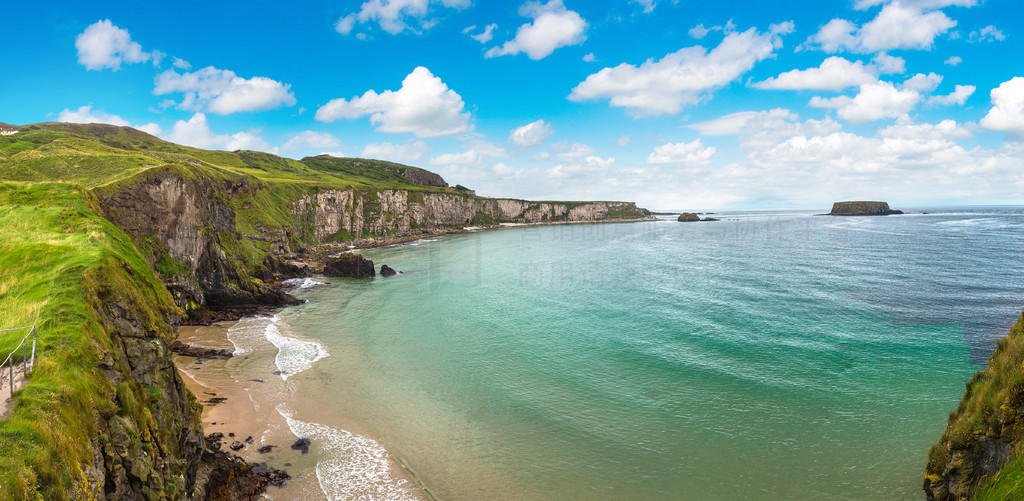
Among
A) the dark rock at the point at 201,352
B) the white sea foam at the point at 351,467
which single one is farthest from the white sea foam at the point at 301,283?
the white sea foam at the point at 351,467

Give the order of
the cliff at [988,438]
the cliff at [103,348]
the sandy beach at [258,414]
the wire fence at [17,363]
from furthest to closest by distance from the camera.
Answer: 1. the sandy beach at [258,414]
2. the cliff at [988,438]
3. the wire fence at [17,363]
4. the cliff at [103,348]

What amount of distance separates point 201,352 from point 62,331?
77.4ft

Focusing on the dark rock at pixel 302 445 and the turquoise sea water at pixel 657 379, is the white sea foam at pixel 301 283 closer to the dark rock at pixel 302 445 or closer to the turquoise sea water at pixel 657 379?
the turquoise sea water at pixel 657 379

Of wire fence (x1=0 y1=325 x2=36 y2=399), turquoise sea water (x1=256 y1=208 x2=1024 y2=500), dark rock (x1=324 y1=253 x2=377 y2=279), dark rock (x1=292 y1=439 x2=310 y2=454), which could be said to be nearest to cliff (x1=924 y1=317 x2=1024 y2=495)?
turquoise sea water (x1=256 y1=208 x2=1024 y2=500)

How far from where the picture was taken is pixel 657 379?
27.1 metres

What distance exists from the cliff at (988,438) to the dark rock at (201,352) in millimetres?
38559

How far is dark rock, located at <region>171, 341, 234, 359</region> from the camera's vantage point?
3209cm

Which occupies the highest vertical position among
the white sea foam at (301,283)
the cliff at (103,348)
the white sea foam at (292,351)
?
the cliff at (103,348)

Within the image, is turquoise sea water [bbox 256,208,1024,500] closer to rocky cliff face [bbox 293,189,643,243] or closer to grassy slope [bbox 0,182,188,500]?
grassy slope [bbox 0,182,188,500]

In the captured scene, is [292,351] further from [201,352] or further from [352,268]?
[352,268]

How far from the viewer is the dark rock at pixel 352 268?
228ft

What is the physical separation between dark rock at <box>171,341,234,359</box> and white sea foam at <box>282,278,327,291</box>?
27.6 metres

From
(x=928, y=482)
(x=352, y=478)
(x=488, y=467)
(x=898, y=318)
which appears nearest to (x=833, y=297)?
(x=898, y=318)

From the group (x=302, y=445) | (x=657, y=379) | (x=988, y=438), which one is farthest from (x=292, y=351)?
(x=988, y=438)
